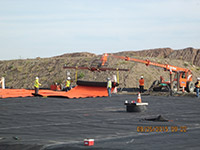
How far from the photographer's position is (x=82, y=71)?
255ft

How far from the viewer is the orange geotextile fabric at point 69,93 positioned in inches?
1363

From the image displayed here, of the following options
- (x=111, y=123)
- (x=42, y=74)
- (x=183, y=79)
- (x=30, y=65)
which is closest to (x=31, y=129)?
(x=111, y=123)

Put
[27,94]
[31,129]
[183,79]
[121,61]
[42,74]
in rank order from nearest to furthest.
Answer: [31,129]
[27,94]
[183,79]
[121,61]
[42,74]

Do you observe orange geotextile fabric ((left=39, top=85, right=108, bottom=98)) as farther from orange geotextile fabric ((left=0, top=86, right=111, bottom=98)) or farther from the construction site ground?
the construction site ground

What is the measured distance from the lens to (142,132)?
44.6 feet

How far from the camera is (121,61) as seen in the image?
78062 millimetres

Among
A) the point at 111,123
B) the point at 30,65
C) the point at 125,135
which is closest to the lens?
the point at 125,135

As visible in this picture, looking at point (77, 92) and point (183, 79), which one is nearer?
point (77, 92)

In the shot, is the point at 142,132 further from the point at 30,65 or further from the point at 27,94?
the point at 30,65

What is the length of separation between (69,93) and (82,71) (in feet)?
135

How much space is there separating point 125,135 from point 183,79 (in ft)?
99.2

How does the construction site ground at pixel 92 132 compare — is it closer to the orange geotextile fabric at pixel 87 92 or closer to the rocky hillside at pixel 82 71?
the orange geotextile fabric at pixel 87 92
